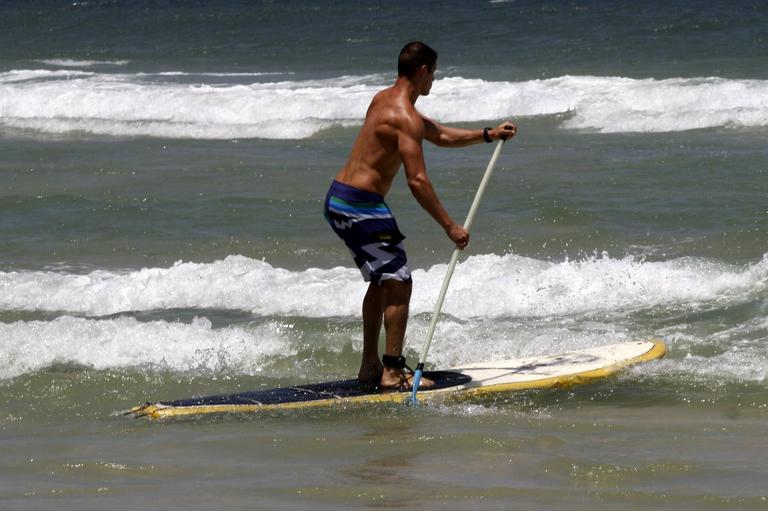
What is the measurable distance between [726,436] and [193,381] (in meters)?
3.21

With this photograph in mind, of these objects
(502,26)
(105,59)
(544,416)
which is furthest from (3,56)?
(544,416)

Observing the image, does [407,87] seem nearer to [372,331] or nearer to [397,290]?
[397,290]

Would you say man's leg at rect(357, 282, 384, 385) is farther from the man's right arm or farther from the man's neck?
the man's neck

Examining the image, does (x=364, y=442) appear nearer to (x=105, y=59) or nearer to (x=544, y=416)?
(x=544, y=416)

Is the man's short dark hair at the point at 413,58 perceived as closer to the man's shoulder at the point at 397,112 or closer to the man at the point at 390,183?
the man at the point at 390,183

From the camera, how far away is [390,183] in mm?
6059

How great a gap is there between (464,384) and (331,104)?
14289 mm

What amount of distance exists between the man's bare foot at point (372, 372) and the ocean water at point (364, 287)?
1.08ft

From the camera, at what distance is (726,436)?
216 inches

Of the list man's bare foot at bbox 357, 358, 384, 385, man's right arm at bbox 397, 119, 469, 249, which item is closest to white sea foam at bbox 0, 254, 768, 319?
man's bare foot at bbox 357, 358, 384, 385

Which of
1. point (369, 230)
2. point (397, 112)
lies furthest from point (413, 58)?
point (369, 230)

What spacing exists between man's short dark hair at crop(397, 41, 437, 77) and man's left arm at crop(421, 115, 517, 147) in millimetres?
330

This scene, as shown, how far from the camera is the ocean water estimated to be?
5.07 m

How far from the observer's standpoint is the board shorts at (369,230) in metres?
6.07
